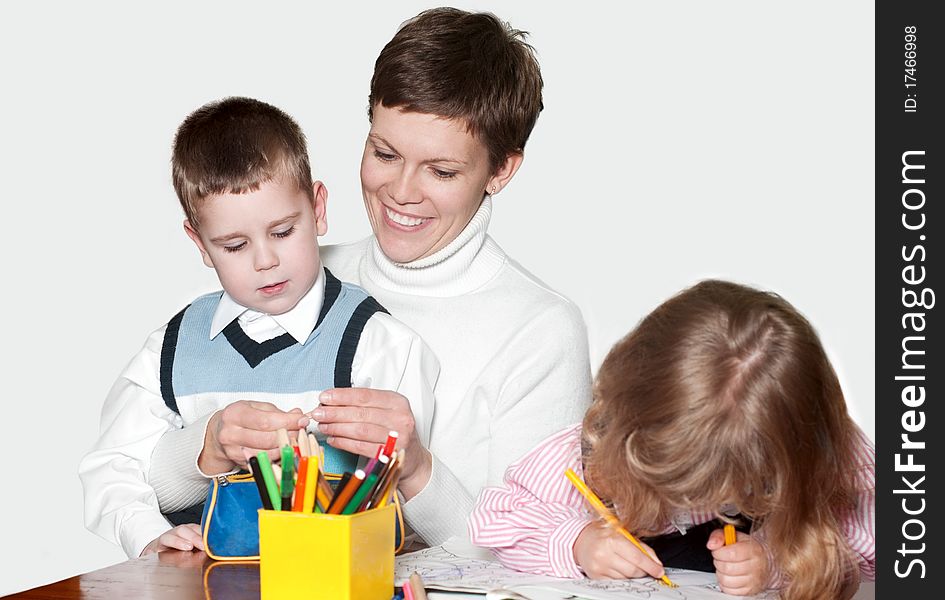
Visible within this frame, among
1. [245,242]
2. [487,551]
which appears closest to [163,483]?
[245,242]

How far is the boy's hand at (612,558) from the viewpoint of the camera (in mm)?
1549

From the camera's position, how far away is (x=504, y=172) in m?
2.25

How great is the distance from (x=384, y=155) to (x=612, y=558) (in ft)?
2.93

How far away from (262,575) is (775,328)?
67 cm

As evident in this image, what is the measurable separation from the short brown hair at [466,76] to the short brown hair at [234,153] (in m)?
0.21

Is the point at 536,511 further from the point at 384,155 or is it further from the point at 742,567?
the point at 384,155

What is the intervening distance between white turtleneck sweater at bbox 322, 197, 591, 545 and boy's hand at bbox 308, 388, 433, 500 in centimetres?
28

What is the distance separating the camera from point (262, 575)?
4.71 feet

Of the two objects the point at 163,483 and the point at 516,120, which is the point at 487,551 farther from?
the point at 516,120

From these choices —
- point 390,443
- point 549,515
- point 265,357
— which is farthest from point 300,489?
point 265,357

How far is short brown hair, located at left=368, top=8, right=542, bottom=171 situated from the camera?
2.09 m
